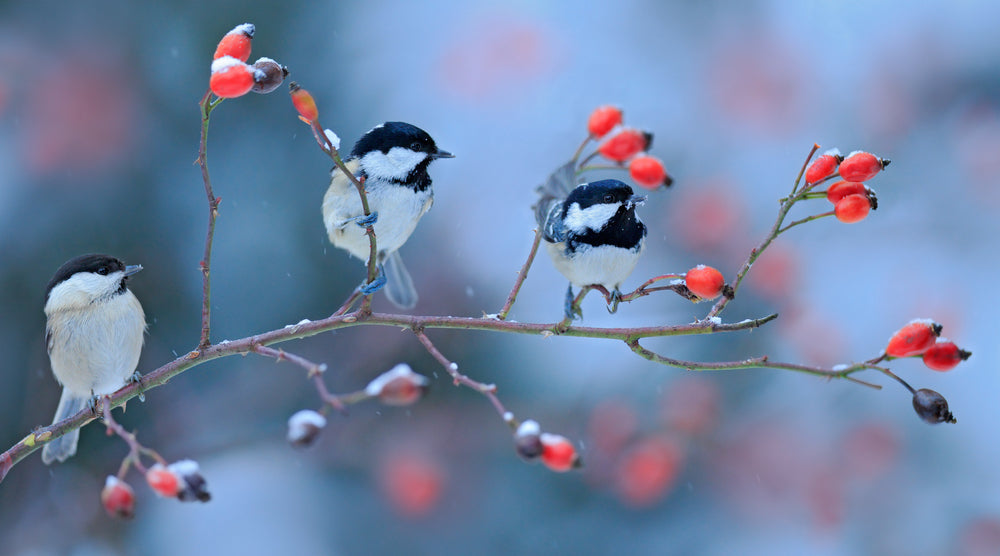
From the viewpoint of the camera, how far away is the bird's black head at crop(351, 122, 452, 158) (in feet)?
2.71

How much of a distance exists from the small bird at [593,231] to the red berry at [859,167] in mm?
291

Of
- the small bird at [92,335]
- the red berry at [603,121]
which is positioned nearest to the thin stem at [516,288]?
the red berry at [603,121]

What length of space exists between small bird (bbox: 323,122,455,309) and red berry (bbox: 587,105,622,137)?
146mm

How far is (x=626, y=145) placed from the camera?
31.1 inches

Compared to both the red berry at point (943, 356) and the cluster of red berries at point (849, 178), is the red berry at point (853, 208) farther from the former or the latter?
the red berry at point (943, 356)

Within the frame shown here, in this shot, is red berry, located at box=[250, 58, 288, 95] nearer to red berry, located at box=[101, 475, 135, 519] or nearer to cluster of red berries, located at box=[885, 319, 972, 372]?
red berry, located at box=[101, 475, 135, 519]

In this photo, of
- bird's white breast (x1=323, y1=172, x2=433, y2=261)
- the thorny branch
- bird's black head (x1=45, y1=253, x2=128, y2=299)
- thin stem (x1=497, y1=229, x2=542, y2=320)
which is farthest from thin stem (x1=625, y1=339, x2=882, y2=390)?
bird's black head (x1=45, y1=253, x2=128, y2=299)

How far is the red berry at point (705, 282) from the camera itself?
26.2 inches

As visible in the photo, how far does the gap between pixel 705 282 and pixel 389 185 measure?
380 millimetres

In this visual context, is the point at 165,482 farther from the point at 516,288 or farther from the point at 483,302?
the point at 483,302

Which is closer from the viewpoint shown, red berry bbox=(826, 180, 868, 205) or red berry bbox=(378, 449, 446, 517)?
red berry bbox=(826, 180, 868, 205)

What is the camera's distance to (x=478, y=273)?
1.82 meters

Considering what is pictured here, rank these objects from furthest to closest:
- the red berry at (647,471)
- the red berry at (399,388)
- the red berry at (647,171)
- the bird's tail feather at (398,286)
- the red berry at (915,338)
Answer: the red berry at (647,471) → the bird's tail feather at (398,286) → the red berry at (647,171) → the red berry at (915,338) → the red berry at (399,388)

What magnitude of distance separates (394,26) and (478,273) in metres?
0.74
